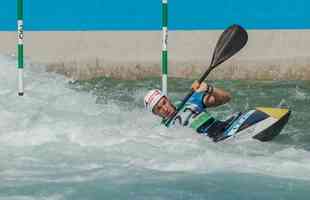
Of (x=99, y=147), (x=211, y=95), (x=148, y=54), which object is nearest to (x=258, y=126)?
(x=211, y=95)

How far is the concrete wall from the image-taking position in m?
8.08

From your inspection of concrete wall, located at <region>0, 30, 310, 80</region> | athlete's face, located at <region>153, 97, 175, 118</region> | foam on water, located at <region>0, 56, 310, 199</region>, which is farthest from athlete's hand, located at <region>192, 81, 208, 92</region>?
concrete wall, located at <region>0, 30, 310, 80</region>

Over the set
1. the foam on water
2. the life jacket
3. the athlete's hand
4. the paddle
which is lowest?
the foam on water

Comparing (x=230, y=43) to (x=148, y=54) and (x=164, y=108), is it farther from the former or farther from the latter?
(x=148, y=54)

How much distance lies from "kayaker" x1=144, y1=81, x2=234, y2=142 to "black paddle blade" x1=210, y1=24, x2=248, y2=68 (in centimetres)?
52

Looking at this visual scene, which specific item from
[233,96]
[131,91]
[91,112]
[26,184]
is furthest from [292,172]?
[131,91]

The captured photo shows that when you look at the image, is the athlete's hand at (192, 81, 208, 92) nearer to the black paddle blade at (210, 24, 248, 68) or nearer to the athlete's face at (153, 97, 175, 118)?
the athlete's face at (153, 97, 175, 118)

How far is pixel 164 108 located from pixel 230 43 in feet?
2.61

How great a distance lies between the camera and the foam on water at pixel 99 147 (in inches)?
161

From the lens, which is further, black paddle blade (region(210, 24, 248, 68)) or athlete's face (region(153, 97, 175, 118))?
black paddle blade (region(210, 24, 248, 68))

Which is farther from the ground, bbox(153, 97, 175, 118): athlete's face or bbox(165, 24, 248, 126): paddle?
bbox(165, 24, 248, 126): paddle

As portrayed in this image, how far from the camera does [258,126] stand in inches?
198

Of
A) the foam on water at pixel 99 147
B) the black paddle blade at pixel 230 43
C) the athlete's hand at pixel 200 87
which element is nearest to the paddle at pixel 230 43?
the black paddle blade at pixel 230 43

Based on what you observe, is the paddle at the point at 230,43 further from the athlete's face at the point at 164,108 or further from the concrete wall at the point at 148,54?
the concrete wall at the point at 148,54
